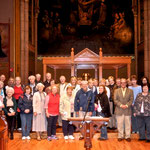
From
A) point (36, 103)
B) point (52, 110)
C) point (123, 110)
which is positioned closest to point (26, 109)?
point (36, 103)

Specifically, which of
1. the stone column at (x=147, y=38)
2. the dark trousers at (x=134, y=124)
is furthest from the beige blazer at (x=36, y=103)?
the stone column at (x=147, y=38)

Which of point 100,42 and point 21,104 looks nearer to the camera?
point 21,104

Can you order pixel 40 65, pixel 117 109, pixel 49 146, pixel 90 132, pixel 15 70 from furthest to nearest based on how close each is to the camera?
pixel 40 65 < pixel 15 70 < pixel 117 109 < pixel 49 146 < pixel 90 132

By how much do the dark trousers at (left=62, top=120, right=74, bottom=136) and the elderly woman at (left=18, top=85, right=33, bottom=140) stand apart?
3.37ft

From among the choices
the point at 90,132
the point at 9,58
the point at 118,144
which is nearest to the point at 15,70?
the point at 9,58

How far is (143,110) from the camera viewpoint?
7637 mm

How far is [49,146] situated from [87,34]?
1143cm

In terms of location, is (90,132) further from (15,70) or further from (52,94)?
(15,70)

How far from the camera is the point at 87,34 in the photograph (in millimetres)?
17406

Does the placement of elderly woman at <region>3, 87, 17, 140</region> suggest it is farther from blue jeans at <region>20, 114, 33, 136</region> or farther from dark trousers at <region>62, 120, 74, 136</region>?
dark trousers at <region>62, 120, 74, 136</region>

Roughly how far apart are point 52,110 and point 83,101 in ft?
3.41

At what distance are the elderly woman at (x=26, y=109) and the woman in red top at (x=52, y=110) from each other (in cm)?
53

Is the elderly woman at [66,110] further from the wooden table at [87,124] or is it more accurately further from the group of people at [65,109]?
the wooden table at [87,124]

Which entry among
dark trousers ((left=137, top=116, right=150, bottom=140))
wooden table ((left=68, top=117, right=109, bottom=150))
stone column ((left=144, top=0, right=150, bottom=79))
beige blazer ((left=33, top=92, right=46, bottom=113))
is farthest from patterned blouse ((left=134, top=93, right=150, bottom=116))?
stone column ((left=144, top=0, right=150, bottom=79))
